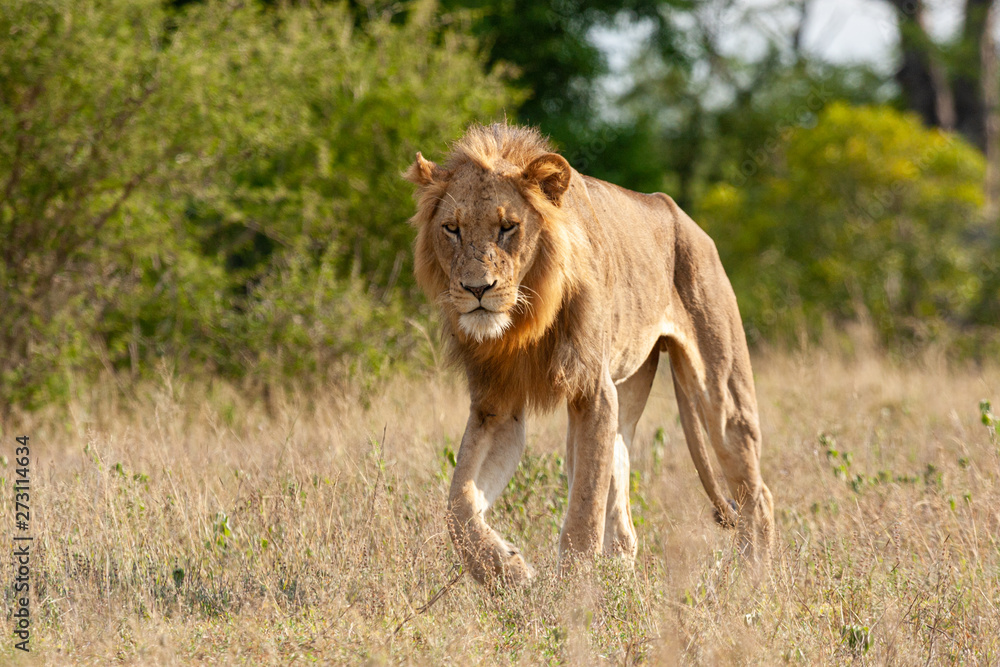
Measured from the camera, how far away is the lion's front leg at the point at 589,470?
14.6ft

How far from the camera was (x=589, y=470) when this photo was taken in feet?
15.0

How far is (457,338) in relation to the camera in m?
4.83

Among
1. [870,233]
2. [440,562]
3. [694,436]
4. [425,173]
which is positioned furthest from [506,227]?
[870,233]

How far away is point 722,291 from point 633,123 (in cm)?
1191

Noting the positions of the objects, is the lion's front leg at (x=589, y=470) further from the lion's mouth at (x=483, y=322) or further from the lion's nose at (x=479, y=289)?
the lion's nose at (x=479, y=289)

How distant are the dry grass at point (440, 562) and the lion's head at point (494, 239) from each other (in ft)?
3.37

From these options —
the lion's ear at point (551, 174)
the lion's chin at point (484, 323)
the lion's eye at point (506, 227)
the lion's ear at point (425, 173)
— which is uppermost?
the lion's ear at point (551, 174)

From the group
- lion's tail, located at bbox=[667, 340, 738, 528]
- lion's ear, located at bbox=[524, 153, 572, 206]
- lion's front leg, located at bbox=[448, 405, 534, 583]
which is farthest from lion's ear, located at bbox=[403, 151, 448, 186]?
lion's tail, located at bbox=[667, 340, 738, 528]

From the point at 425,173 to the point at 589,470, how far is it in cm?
152

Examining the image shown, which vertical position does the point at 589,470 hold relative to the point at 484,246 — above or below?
below

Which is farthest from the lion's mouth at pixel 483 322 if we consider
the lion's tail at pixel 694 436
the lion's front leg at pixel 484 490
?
the lion's tail at pixel 694 436

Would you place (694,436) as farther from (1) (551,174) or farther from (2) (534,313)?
(1) (551,174)

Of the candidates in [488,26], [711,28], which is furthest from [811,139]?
[711,28]

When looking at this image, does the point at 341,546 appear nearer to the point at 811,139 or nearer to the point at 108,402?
the point at 108,402
